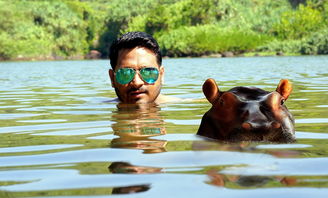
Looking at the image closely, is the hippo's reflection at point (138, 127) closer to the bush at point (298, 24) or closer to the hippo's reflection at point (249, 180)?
the hippo's reflection at point (249, 180)

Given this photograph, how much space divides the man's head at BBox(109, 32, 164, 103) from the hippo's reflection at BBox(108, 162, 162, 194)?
315 cm

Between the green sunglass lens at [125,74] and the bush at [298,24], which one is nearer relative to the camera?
the green sunglass lens at [125,74]

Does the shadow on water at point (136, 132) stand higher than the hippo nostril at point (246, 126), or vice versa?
the hippo nostril at point (246, 126)

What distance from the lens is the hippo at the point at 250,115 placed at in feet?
9.78

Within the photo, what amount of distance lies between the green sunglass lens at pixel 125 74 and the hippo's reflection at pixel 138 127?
0.99ft

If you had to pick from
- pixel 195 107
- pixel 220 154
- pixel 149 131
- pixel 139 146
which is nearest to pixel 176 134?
pixel 149 131

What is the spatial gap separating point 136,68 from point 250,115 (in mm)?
2992

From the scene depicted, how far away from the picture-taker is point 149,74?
5.89m

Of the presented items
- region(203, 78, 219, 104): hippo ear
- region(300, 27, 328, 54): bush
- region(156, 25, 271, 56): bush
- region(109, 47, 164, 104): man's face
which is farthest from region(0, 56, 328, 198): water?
region(156, 25, 271, 56): bush

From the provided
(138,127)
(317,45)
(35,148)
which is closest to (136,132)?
(138,127)

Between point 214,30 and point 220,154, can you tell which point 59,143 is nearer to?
point 220,154

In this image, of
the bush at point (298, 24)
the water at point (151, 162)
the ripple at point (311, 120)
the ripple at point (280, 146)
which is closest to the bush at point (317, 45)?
the bush at point (298, 24)

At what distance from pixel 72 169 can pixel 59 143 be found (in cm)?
100

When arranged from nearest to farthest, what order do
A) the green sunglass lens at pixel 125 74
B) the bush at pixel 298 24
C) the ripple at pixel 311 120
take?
1. the ripple at pixel 311 120
2. the green sunglass lens at pixel 125 74
3. the bush at pixel 298 24
